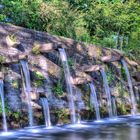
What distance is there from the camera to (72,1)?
27344mm

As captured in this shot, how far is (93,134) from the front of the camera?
1234 cm

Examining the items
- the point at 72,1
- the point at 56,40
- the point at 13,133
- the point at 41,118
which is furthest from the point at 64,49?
the point at 72,1

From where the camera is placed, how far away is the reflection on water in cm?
1152

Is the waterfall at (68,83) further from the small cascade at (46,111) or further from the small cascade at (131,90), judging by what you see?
the small cascade at (131,90)

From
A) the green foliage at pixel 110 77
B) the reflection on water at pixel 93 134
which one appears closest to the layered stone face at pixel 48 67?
the green foliage at pixel 110 77

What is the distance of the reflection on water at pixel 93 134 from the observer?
37.8 feet

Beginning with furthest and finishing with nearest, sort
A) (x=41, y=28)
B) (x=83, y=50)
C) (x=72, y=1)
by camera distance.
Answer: (x=72, y=1)
(x=41, y=28)
(x=83, y=50)

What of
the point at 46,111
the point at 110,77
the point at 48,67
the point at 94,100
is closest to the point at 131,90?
the point at 110,77

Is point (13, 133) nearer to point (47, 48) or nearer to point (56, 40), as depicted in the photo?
point (47, 48)

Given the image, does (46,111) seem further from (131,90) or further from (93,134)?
(131,90)

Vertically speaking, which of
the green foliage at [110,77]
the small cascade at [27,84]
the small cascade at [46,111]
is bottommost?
the small cascade at [46,111]

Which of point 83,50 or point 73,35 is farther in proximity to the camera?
point 73,35

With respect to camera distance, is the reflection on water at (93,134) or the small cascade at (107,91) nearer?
the reflection on water at (93,134)

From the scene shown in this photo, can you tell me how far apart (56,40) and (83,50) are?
1.66 metres
